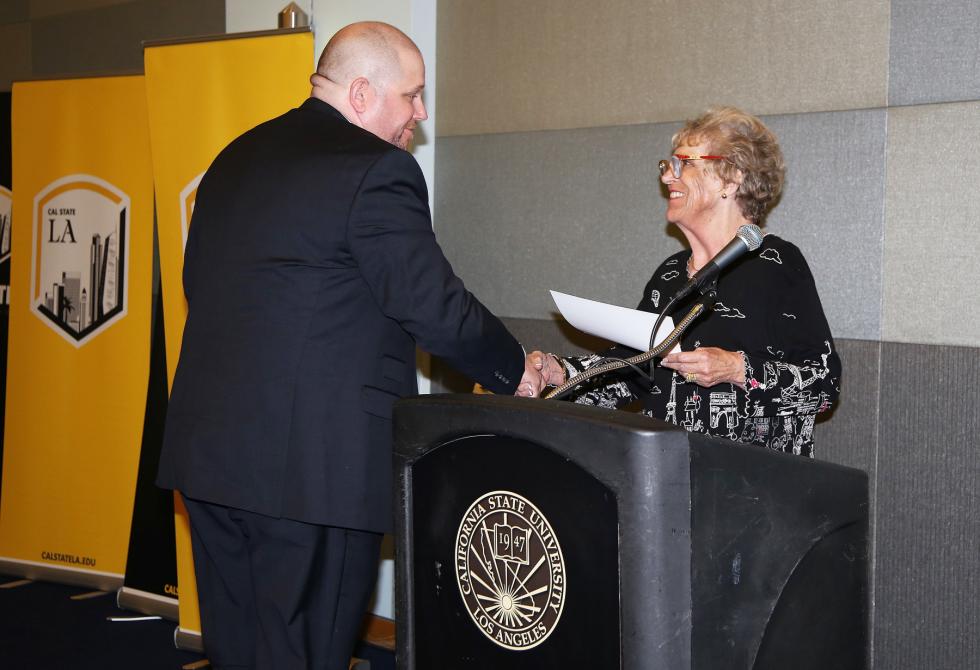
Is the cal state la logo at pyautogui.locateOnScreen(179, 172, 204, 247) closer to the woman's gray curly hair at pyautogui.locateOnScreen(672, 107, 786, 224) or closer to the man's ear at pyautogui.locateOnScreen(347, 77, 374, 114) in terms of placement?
the man's ear at pyautogui.locateOnScreen(347, 77, 374, 114)

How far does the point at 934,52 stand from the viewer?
8.01 feet

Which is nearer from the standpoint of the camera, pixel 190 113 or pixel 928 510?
pixel 928 510

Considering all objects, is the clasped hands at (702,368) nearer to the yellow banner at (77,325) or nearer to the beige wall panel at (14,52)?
the yellow banner at (77,325)

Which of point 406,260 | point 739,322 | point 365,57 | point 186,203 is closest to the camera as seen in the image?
point 406,260

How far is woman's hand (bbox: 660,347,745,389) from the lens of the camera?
209 cm

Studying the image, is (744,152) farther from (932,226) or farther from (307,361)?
(307,361)

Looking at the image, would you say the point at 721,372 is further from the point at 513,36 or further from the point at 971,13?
the point at 513,36

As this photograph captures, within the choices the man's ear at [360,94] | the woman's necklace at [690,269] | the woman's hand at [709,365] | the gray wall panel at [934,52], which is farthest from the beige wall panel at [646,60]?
the man's ear at [360,94]

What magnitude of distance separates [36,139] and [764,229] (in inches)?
120

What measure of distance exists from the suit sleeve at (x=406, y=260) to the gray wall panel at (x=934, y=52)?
130cm

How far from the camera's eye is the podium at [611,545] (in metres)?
1.19

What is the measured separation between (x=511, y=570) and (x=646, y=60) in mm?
2062

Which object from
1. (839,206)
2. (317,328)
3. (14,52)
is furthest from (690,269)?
(14,52)

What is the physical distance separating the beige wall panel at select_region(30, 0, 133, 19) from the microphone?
12.7 feet
